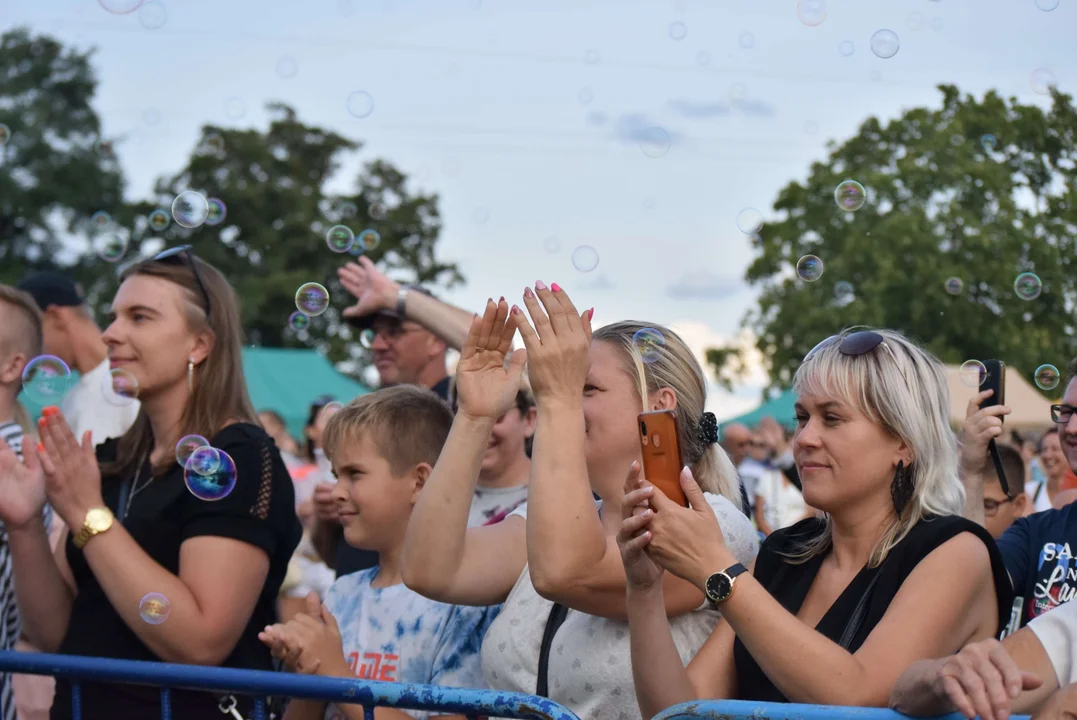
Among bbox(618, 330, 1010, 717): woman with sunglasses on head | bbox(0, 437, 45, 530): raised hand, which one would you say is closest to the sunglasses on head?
bbox(618, 330, 1010, 717): woman with sunglasses on head

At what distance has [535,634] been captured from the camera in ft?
9.29

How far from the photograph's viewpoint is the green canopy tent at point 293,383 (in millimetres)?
18109

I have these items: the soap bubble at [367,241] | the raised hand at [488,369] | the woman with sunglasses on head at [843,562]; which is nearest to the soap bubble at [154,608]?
the raised hand at [488,369]

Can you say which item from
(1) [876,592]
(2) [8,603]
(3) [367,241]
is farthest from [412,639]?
(3) [367,241]

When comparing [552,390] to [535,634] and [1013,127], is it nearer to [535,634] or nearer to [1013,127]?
[535,634]

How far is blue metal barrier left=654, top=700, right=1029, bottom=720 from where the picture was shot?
6.57ft

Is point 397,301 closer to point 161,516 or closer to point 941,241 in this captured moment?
point 161,516

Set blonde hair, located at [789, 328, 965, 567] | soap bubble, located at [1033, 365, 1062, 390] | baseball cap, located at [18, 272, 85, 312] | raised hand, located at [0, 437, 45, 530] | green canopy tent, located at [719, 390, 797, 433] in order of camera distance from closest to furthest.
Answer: blonde hair, located at [789, 328, 965, 567] < raised hand, located at [0, 437, 45, 530] < soap bubble, located at [1033, 365, 1062, 390] < baseball cap, located at [18, 272, 85, 312] < green canopy tent, located at [719, 390, 797, 433]

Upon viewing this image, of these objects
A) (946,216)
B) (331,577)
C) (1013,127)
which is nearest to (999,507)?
(331,577)

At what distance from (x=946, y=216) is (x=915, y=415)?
2078cm

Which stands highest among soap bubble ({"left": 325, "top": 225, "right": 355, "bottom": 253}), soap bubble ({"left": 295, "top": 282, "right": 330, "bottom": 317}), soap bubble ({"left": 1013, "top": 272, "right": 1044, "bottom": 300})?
soap bubble ({"left": 1013, "top": 272, "right": 1044, "bottom": 300})

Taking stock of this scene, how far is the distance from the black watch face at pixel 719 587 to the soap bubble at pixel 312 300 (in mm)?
2617

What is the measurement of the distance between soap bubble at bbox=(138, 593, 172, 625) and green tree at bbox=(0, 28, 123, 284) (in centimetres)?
3905

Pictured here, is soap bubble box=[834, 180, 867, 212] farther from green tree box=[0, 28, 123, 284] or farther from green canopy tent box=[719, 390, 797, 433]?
green tree box=[0, 28, 123, 284]
